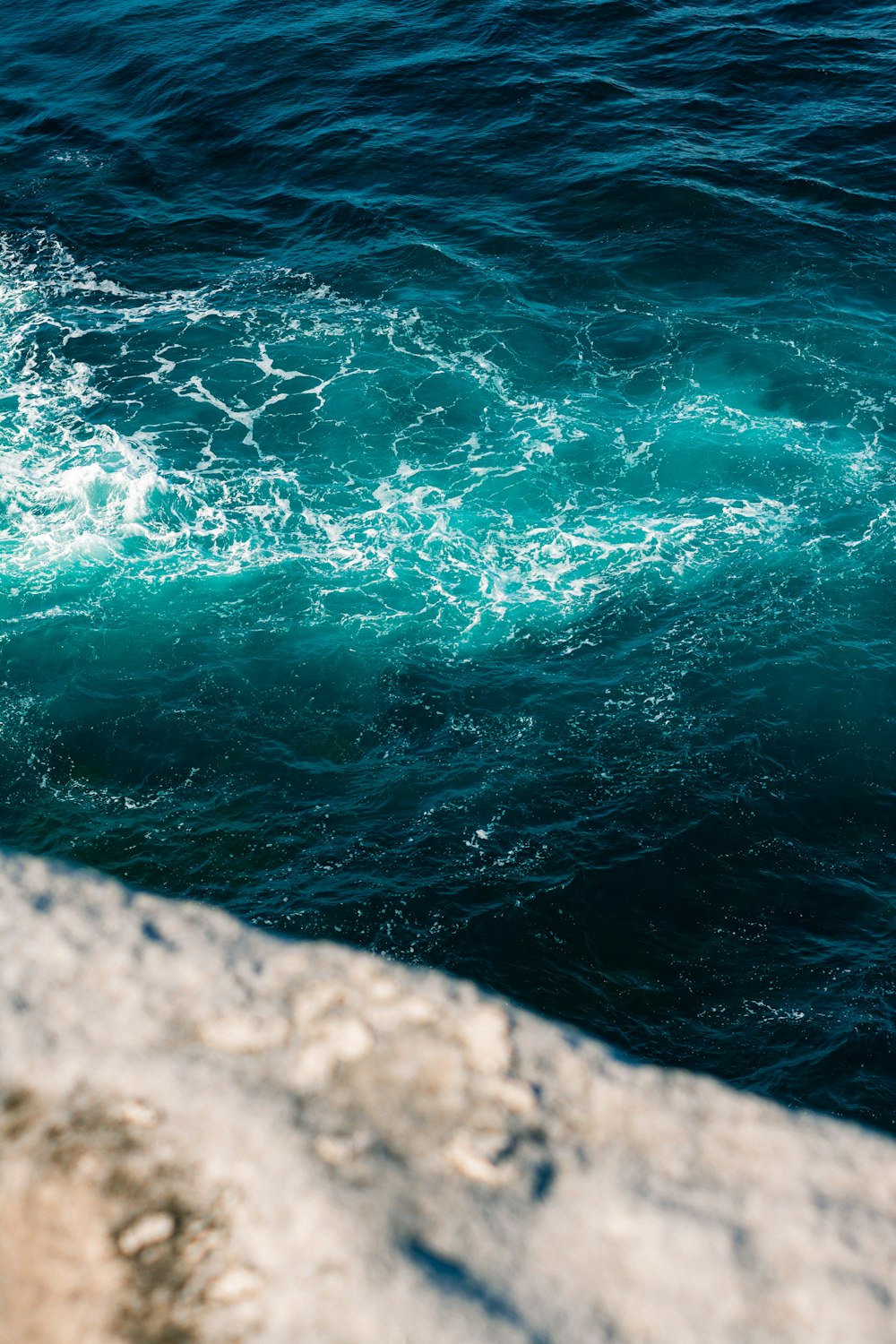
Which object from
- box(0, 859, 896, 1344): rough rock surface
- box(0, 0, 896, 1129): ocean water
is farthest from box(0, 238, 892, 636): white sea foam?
box(0, 859, 896, 1344): rough rock surface

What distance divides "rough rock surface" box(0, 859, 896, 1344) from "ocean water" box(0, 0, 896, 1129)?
27.6 m

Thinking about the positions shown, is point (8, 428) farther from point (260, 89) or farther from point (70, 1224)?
point (70, 1224)

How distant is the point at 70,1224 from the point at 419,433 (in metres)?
52.5

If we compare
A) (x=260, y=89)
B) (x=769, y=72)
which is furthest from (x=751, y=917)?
(x=260, y=89)

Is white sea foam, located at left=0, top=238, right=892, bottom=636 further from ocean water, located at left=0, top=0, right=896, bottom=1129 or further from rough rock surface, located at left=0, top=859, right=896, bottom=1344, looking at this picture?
A: rough rock surface, located at left=0, top=859, right=896, bottom=1344

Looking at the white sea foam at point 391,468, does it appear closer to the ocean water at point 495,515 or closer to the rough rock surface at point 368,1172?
the ocean water at point 495,515

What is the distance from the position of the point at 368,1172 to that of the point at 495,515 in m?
46.6

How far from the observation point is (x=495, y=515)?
2085 inches

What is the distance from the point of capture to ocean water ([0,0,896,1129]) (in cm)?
3838

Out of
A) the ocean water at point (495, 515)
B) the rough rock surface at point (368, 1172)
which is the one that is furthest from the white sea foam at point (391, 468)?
the rough rock surface at point (368, 1172)

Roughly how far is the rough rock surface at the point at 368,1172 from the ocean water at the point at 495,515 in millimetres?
27594

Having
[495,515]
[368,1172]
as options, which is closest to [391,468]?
[495,515]

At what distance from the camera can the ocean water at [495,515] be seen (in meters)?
38.4

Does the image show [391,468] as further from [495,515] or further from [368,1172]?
[368,1172]
